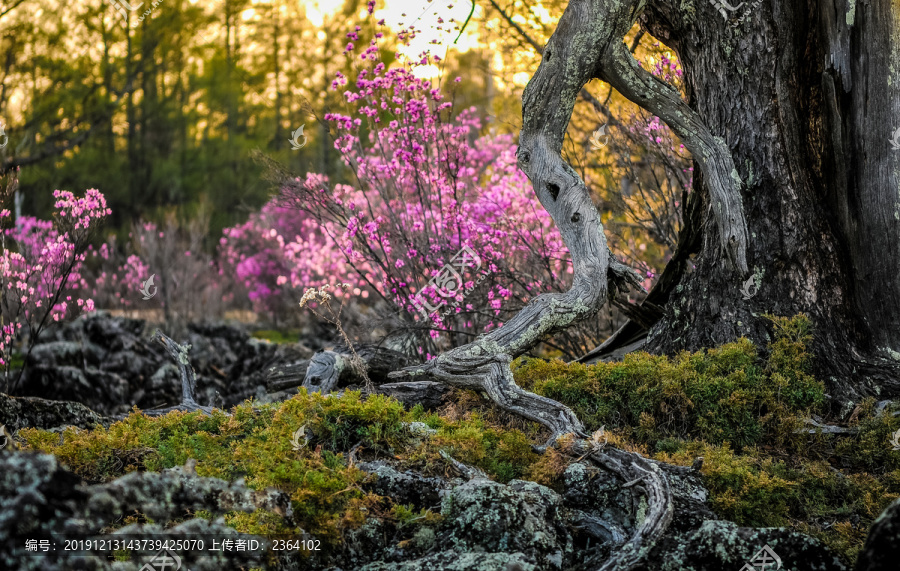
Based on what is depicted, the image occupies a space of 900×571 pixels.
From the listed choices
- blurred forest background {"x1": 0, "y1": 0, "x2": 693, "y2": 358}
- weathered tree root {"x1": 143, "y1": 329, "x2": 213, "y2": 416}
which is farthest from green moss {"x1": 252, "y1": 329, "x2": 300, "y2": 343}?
weathered tree root {"x1": 143, "y1": 329, "x2": 213, "y2": 416}

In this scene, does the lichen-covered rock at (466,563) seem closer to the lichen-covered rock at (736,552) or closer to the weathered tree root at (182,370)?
the lichen-covered rock at (736,552)

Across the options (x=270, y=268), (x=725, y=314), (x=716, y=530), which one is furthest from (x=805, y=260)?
(x=270, y=268)

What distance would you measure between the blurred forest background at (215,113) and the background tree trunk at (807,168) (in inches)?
57.0

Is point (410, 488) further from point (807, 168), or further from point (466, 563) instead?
point (807, 168)

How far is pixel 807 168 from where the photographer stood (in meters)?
4.90

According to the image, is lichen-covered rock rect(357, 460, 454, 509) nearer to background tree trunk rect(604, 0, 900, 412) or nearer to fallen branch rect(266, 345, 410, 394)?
fallen branch rect(266, 345, 410, 394)

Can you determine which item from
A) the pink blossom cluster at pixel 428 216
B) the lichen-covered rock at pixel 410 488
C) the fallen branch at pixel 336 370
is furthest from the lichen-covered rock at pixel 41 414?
the pink blossom cluster at pixel 428 216

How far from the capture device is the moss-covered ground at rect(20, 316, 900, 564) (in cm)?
309

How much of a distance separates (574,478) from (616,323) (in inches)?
186

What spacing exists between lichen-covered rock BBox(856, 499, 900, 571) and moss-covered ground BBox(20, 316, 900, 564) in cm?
65

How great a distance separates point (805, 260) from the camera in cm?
472

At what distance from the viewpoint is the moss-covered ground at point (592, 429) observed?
309cm

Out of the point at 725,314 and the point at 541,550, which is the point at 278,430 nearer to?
the point at 541,550

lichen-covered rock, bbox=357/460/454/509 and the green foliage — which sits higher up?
the green foliage
